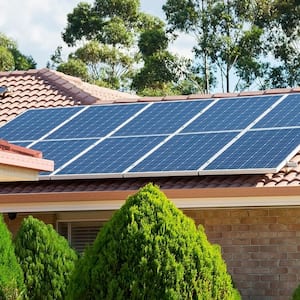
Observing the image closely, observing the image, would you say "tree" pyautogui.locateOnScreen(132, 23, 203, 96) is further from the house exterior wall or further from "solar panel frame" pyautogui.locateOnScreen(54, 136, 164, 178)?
the house exterior wall

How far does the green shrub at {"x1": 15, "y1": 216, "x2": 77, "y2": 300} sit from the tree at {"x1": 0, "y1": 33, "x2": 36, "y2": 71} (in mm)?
36503

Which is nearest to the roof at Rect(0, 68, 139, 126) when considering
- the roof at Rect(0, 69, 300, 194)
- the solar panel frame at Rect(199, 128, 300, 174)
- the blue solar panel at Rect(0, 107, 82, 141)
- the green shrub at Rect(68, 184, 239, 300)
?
the roof at Rect(0, 69, 300, 194)

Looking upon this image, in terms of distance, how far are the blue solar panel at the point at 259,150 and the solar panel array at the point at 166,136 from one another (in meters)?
0.02

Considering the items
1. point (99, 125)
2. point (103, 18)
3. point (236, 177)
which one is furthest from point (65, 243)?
point (103, 18)

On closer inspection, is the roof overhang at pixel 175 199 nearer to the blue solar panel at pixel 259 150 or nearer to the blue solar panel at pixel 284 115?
the blue solar panel at pixel 259 150

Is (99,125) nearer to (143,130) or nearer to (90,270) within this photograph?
(143,130)

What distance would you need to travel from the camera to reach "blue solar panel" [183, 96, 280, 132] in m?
19.9

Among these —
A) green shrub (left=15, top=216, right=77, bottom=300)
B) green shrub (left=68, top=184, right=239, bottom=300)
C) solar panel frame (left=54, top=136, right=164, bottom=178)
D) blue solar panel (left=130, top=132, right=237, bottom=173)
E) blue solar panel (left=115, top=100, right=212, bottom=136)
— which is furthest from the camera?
blue solar panel (left=115, top=100, right=212, bottom=136)

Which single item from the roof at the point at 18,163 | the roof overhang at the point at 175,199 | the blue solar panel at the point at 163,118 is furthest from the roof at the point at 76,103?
the roof at the point at 18,163

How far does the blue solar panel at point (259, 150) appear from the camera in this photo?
58.0ft

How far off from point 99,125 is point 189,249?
7733 mm

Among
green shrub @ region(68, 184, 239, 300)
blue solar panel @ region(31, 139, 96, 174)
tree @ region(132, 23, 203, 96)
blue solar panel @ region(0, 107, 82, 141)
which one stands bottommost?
green shrub @ region(68, 184, 239, 300)

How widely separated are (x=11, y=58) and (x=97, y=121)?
105 feet

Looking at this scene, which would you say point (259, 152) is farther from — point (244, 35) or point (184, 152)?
point (244, 35)
